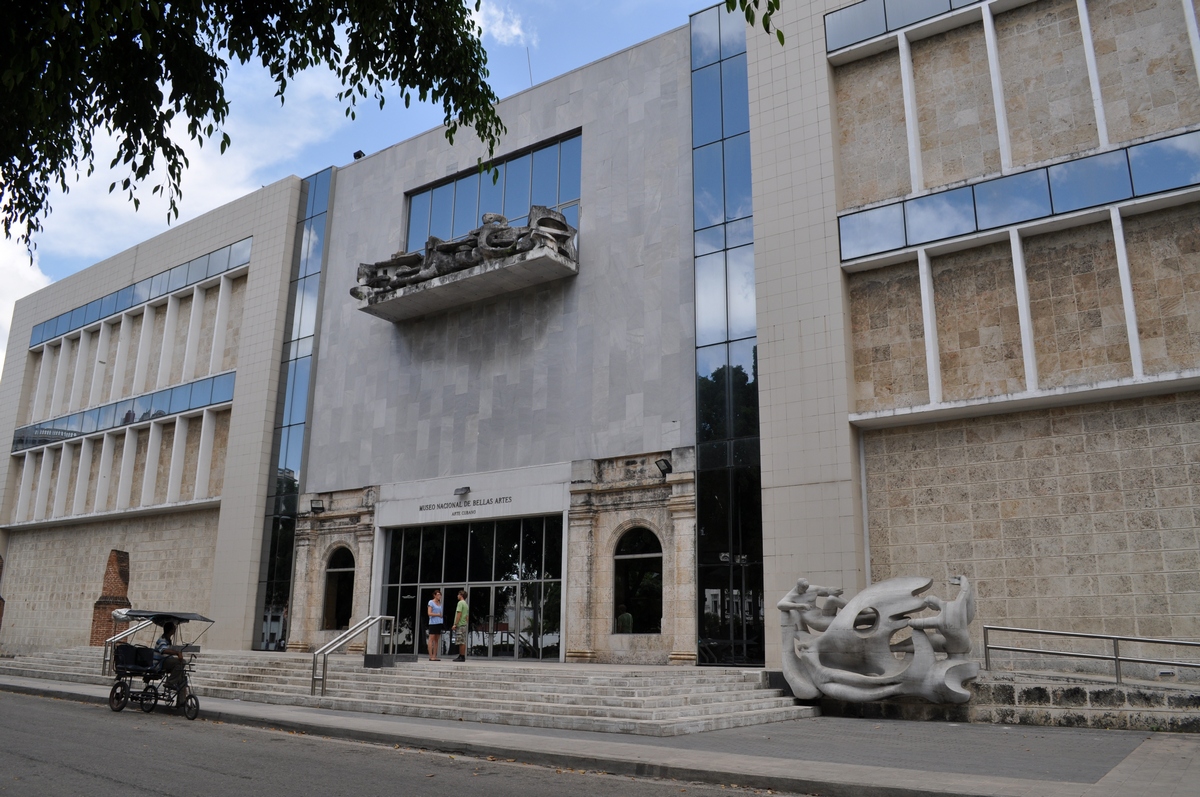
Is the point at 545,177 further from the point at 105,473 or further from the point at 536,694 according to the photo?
the point at 105,473

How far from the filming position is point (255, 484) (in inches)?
1198

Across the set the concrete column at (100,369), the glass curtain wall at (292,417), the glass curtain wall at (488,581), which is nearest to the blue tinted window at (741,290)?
the glass curtain wall at (488,581)

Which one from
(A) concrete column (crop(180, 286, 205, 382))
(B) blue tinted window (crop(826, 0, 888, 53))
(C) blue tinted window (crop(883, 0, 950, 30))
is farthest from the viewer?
(A) concrete column (crop(180, 286, 205, 382))

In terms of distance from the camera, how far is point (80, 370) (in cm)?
3975

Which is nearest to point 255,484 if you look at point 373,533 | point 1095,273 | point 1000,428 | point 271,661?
point 373,533

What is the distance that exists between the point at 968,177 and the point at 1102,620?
9175mm

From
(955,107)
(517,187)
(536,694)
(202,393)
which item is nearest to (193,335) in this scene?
(202,393)

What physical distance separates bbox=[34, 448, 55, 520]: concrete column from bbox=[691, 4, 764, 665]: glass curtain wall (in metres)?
31.3

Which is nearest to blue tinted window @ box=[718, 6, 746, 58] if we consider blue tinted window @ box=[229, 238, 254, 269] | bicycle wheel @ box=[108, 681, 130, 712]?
blue tinted window @ box=[229, 238, 254, 269]

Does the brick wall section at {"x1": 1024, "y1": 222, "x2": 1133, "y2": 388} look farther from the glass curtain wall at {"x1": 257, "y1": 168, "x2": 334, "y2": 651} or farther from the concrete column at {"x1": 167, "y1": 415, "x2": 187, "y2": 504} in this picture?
the concrete column at {"x1": 167, "y1": 415, "x2": 187, "y2": 504}

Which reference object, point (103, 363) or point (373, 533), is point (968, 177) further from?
point (103, 363)

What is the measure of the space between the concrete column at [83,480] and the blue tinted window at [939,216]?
1319 inches

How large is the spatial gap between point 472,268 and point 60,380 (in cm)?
2561

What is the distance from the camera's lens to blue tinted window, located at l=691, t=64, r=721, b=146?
23344 mm
